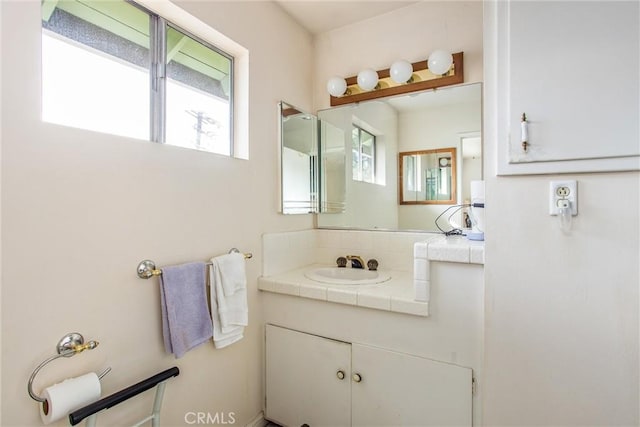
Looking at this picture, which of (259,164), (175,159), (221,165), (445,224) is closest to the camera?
(175,159)

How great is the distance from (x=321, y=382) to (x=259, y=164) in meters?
1.23

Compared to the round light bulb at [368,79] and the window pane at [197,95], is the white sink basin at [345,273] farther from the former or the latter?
the round light bulb at [368,79]

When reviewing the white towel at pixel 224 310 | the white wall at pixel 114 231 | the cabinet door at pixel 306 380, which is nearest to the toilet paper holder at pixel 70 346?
the white wall at pixel 114 231

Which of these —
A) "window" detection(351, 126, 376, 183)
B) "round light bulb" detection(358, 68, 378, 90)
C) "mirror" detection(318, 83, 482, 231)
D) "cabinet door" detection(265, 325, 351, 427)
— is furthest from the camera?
"window" detection(351, 126, 376, 183)

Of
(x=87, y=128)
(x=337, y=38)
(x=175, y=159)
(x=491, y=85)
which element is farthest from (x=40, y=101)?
(x=337, y=38)

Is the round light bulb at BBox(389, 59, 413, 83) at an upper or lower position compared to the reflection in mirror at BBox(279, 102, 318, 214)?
upper

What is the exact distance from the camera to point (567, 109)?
104 centimetres

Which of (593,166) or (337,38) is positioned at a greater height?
(337,38)

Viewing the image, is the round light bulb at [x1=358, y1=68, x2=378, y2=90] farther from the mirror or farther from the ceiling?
the ceiling

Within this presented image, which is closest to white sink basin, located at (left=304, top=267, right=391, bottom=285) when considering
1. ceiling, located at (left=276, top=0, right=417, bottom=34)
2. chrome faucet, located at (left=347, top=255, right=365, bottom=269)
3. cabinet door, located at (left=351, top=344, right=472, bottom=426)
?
chrome faucet, located at (left=347, top=255, right=365, bottom=269)

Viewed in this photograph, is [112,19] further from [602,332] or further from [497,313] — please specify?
[602,332]

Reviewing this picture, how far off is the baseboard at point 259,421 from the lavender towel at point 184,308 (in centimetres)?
71

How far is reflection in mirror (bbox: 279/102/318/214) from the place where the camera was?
1948mm

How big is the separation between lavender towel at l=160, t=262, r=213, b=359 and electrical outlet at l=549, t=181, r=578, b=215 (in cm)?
141
